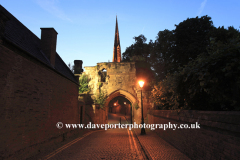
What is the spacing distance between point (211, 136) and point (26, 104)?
7.29 meters

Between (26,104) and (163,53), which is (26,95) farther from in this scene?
(163,53)

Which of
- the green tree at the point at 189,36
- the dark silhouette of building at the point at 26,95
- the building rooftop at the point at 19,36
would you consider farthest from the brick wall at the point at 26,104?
the green tree at the point at 189,36

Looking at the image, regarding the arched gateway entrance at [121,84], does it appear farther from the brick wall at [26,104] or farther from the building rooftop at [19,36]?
the building rooftop at [19,36]

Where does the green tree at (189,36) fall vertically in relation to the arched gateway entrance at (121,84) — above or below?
above

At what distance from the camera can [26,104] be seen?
25.2ft

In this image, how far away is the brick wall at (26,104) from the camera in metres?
6.30

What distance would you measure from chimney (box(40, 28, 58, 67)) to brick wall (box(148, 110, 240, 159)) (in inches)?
352

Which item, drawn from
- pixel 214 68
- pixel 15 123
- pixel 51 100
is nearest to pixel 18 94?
pixel 15 123

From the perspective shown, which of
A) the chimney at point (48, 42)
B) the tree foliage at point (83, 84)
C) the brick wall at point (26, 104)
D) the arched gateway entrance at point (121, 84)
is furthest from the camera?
the tree foliage at point (83, 84)

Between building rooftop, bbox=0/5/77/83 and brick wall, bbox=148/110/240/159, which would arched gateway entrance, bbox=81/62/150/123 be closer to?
building rooftop, bbox=0/5/77/83

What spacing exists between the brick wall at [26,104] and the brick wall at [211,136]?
677cm

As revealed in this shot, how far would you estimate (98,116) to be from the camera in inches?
982

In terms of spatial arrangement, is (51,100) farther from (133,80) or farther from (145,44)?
(145,44)

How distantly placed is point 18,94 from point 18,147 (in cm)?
210
